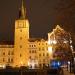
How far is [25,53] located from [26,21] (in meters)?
14.1

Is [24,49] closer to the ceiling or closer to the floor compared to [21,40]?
closer to the floor

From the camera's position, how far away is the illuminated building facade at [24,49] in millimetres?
111850

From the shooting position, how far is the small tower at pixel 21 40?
110062 mm

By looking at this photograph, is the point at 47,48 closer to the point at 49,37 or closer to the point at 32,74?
the point at 49,37

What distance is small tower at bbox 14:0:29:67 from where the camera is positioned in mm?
110062

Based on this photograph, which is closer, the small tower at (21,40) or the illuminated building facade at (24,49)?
the small tower at (21,40)

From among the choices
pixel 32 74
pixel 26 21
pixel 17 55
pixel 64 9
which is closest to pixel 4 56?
pixel 17 55

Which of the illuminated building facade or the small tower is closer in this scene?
the small tower

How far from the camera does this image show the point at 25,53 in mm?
111500

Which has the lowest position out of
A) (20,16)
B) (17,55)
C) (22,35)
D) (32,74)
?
(32,74)

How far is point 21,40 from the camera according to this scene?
11456 centimetres

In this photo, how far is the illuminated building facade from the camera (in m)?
112

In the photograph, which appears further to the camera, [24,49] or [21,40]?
[21,40]

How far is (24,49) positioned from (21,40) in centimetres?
422
